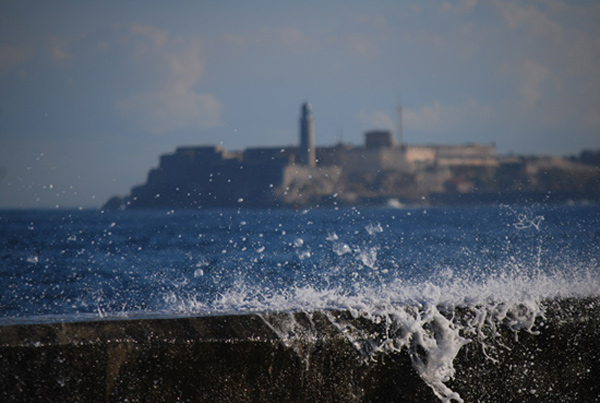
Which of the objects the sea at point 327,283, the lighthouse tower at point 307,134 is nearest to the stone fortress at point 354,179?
the lighthouse tower at point 307,134

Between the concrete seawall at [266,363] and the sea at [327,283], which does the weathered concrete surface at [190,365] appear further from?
the sea at [327,283]

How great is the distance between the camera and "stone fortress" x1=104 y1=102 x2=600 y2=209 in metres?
76.4

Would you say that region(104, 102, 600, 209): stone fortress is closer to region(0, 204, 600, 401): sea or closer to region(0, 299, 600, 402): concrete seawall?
region(0, 204, 600, 401): sea

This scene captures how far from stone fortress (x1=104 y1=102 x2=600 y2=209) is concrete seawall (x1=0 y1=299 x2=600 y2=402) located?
2682 inches

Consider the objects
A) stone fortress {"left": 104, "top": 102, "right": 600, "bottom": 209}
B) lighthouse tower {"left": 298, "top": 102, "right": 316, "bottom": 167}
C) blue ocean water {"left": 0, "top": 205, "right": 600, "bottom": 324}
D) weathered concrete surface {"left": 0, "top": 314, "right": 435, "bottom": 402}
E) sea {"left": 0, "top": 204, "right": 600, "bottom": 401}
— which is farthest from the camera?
lighthouse tower {"left": 298, "top": 102, "right": 316, "bottom": 167}

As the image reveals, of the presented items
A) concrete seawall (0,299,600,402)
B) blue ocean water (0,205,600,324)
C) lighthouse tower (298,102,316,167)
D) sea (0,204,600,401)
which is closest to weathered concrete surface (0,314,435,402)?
concrete seawall (0,299,600,402)

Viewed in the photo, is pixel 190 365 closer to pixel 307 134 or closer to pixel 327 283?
pixel 327 283

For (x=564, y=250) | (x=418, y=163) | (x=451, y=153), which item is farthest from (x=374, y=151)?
(x=564, y=250)

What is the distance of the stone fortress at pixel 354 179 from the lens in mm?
76375

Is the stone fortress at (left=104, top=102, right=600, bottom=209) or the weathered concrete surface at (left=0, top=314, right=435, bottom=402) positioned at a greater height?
the weathered concrete surface at (left=0, top=314, right=435, bottom=402)

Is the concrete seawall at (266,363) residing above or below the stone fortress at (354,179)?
above

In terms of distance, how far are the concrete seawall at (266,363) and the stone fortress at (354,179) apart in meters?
68.1

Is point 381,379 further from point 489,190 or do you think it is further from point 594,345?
point 489,190

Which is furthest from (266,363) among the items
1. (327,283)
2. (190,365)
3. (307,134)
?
(307,134)
